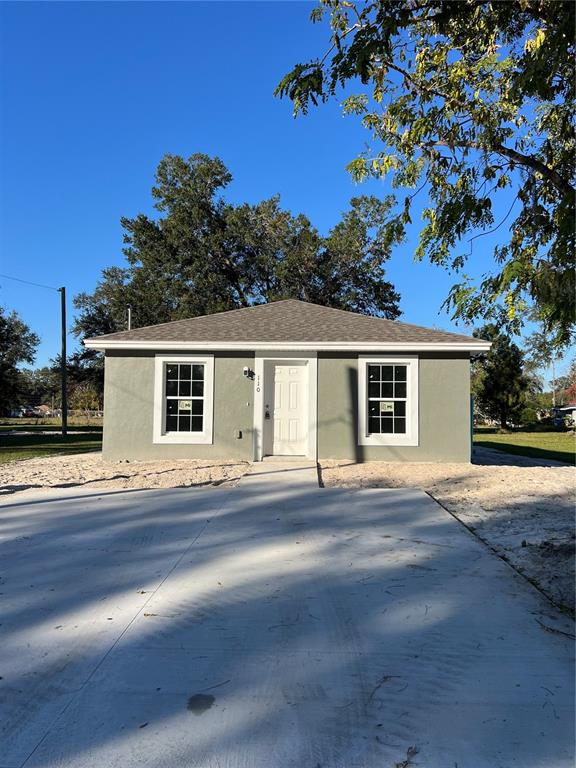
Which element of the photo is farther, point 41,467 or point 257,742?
point 41,467

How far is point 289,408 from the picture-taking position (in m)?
12.5

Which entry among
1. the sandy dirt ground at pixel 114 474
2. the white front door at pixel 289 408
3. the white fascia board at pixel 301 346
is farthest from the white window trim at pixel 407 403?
the sandy dirt ground at pixel 114 474

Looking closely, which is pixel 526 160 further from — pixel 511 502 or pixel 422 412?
pixel 422 412

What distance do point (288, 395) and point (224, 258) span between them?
20.5 meters

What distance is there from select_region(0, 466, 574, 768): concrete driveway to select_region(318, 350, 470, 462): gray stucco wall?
6.06 metres

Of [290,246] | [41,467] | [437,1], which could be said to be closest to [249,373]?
[41,467]

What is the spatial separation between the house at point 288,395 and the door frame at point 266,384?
0.9 inches

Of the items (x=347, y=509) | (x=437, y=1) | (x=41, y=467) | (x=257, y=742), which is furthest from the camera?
(x=41, y=467)

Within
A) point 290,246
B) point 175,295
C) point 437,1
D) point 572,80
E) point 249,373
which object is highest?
point 290,246

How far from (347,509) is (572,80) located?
5212mm

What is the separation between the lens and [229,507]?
7277 millimetres

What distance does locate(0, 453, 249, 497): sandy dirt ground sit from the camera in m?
9.18

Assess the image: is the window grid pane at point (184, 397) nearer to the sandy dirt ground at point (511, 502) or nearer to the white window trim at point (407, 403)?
the sandy dirt ground at point (511, 502)

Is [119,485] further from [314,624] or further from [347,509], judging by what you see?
[314,624]
